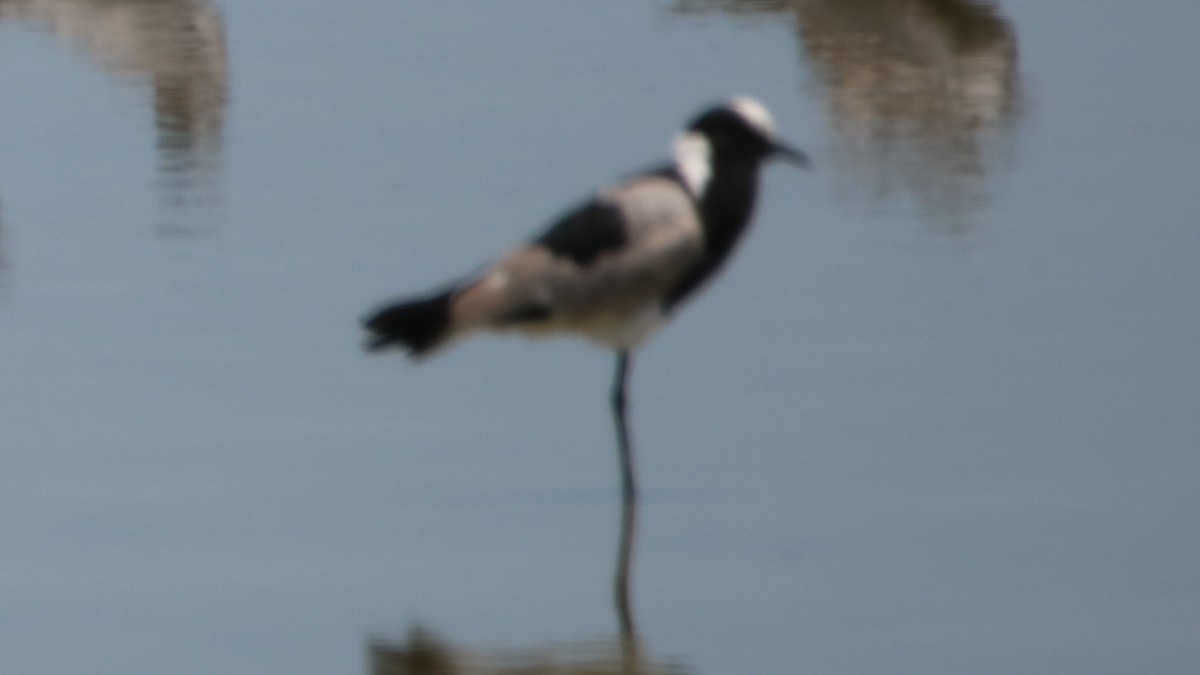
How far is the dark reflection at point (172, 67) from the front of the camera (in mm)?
11352

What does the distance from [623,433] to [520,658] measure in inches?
60.8

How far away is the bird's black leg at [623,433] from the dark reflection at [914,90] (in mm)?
2891

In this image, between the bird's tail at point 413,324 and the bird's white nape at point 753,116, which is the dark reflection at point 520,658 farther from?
the bird's white nape at point 753,116

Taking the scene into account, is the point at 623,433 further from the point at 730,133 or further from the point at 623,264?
the point at 730,133

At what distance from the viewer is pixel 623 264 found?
25.7ft

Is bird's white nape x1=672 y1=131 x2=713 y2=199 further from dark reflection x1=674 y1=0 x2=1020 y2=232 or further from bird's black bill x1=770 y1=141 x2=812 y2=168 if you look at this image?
dark reflection x1=674 y1=0 x2=1020 y2=232

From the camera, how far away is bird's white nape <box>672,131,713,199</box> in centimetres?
794

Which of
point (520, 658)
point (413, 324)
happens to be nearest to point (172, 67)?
point (413, 324)

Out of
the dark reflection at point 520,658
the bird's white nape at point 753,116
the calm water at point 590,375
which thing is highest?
the bird's white nape at point 753,116

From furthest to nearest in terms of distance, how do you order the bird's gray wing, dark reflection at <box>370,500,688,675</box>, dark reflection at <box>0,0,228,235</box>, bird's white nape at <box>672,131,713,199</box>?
Result: dark reflection at <box>0,0,228,235</box> < bird's white nape at <box>672,131,713,199</box> < the bird's gray wing < dark reflection at <box>370,500,688,675</box>

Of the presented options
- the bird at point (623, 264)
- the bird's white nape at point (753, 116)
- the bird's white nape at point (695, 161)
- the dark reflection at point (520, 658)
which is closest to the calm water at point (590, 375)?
the dark reflection at point (520, 658)

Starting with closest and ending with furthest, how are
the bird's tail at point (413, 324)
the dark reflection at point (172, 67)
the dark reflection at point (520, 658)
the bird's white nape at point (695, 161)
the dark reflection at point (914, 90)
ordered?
the dark reflection at point (520, 658)
the bird's tail at point (413, 324)
the bird's white nape at point (695, 161)
the dark reflection at point (172, 67)
the dark reflection at point (914, 90)

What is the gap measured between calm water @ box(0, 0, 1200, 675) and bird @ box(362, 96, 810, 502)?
45cm

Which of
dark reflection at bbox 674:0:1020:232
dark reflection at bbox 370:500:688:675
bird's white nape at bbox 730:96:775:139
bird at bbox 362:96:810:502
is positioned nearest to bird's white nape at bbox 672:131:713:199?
bird at bbox 362:96:810:502
